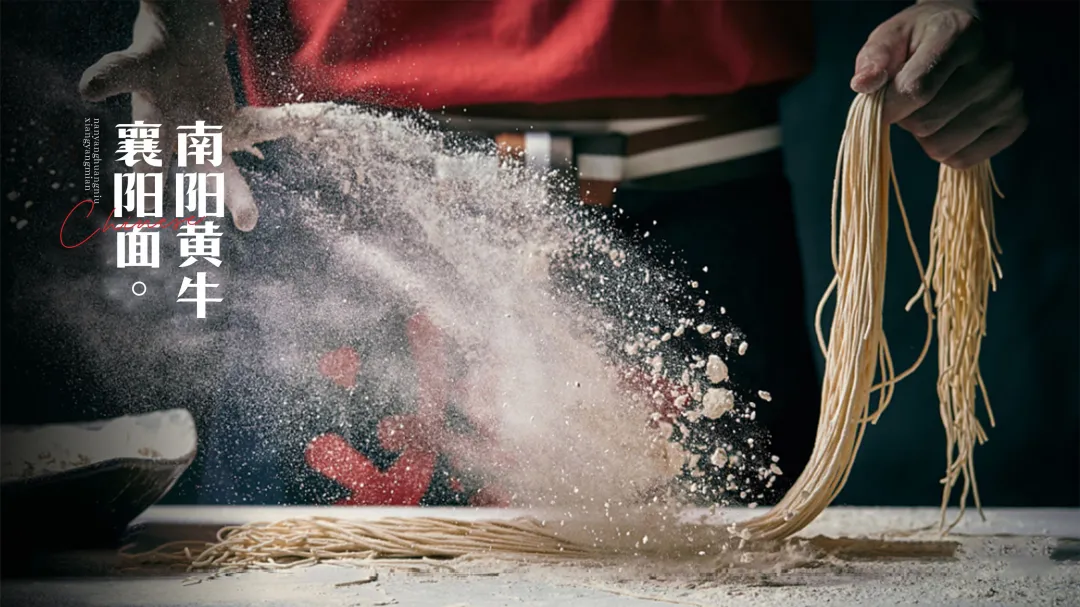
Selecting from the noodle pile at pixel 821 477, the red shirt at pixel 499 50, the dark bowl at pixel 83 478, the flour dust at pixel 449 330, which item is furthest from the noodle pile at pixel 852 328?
the dark bowl at pixel 83 478

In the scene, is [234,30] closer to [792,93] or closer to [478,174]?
[478,174]

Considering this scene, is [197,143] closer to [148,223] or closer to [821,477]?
[148,223]

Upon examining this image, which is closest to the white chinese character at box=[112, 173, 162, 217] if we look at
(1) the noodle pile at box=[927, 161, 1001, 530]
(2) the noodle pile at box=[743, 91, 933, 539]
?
(2) the noodle pile at box=[743, 91, 933, 539]

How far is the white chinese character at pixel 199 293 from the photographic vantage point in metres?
1.21

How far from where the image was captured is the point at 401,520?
1177 millimetres

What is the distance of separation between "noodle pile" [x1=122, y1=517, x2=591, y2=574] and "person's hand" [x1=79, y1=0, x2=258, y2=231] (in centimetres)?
41

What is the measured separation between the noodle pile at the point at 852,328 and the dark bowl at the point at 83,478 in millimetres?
754

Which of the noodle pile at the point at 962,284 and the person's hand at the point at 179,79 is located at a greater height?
the person's hand at the point at 179,79

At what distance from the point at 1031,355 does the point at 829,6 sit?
25.4 inches

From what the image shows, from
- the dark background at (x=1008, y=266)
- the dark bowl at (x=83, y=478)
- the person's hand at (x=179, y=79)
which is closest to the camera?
the dark bowl at (x=83, y=478)

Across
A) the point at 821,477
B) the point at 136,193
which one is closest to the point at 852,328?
the point at 821,477

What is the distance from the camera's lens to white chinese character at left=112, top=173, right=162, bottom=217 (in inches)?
47.6

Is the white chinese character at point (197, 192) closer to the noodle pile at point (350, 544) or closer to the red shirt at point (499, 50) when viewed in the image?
the red shirt at point (499, 50)

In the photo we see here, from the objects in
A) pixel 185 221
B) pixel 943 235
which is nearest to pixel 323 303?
pixel 185 221
